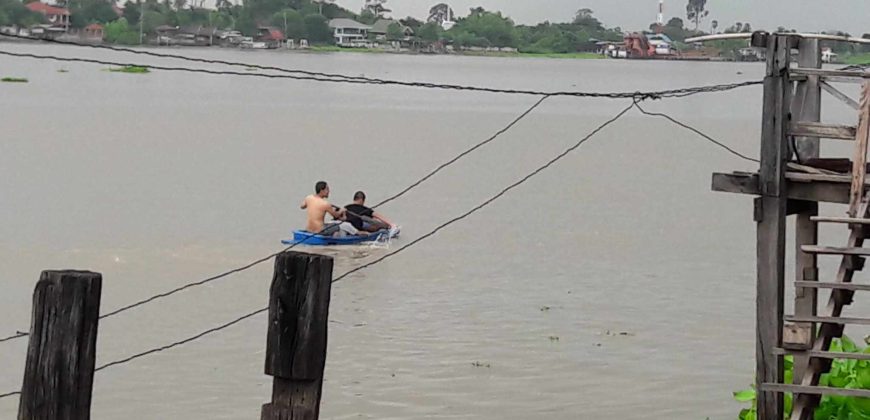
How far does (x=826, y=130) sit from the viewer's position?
30.9 feet

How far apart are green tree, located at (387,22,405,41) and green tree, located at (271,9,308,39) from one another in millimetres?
16687

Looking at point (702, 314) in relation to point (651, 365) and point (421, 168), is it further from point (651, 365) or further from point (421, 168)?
point (421, 168)

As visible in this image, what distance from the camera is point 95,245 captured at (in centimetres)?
2355

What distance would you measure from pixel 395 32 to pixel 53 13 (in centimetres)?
4903

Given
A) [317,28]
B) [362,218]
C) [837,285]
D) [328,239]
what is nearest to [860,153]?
[837,285]

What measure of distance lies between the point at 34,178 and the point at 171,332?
63.2 feet

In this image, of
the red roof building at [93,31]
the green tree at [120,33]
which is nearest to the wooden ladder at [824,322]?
the green tree at [120,33]

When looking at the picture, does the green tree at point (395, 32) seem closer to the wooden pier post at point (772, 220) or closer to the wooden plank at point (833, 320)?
the wooden pier post at point (772, 220)

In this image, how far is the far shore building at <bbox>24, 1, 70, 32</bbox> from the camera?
154125 millimetres

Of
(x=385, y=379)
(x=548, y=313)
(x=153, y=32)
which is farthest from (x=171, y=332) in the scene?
(x=153, y=32)

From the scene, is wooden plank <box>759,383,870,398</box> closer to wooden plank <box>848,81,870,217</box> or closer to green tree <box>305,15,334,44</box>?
wooden plank <box>848,81,870,217</box>

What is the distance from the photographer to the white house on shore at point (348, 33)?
18250cm

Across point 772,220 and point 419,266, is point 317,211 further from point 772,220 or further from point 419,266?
point 772,220

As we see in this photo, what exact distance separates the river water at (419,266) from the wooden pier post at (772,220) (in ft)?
12.4
